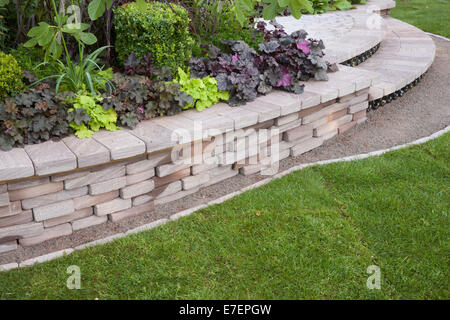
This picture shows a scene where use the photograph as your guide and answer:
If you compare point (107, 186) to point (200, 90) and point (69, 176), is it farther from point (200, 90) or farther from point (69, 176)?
point (200, 90)

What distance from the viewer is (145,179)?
298cm

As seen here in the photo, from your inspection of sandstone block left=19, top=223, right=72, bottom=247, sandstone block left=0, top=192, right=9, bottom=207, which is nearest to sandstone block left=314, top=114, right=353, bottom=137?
sandstone block left=19, top=223, right=72, bottom=247

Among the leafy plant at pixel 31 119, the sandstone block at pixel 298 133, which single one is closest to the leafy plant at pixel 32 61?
the leafy plant at pixel 31 119

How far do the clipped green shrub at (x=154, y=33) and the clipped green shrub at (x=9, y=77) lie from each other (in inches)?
33.5

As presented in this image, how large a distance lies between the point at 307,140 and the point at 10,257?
245 centimetres

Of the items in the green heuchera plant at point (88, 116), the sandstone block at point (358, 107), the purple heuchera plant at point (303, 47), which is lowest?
the sandstone block at point (358, 107)

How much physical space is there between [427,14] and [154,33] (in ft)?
27.6

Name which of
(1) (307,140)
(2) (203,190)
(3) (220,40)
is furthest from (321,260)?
(3) (220,40)

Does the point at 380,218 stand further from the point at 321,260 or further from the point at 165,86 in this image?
the point at 165,86

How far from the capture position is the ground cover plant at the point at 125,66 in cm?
278

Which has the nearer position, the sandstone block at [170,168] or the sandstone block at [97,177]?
the sandstone block at [97,177]

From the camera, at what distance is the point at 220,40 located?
409 cm

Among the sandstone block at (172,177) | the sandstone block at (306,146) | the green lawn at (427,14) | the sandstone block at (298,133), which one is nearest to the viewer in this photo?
the sandstone block at (172,177)

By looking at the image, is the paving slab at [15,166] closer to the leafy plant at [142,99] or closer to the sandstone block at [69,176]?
the sandstone block at [69,176]
